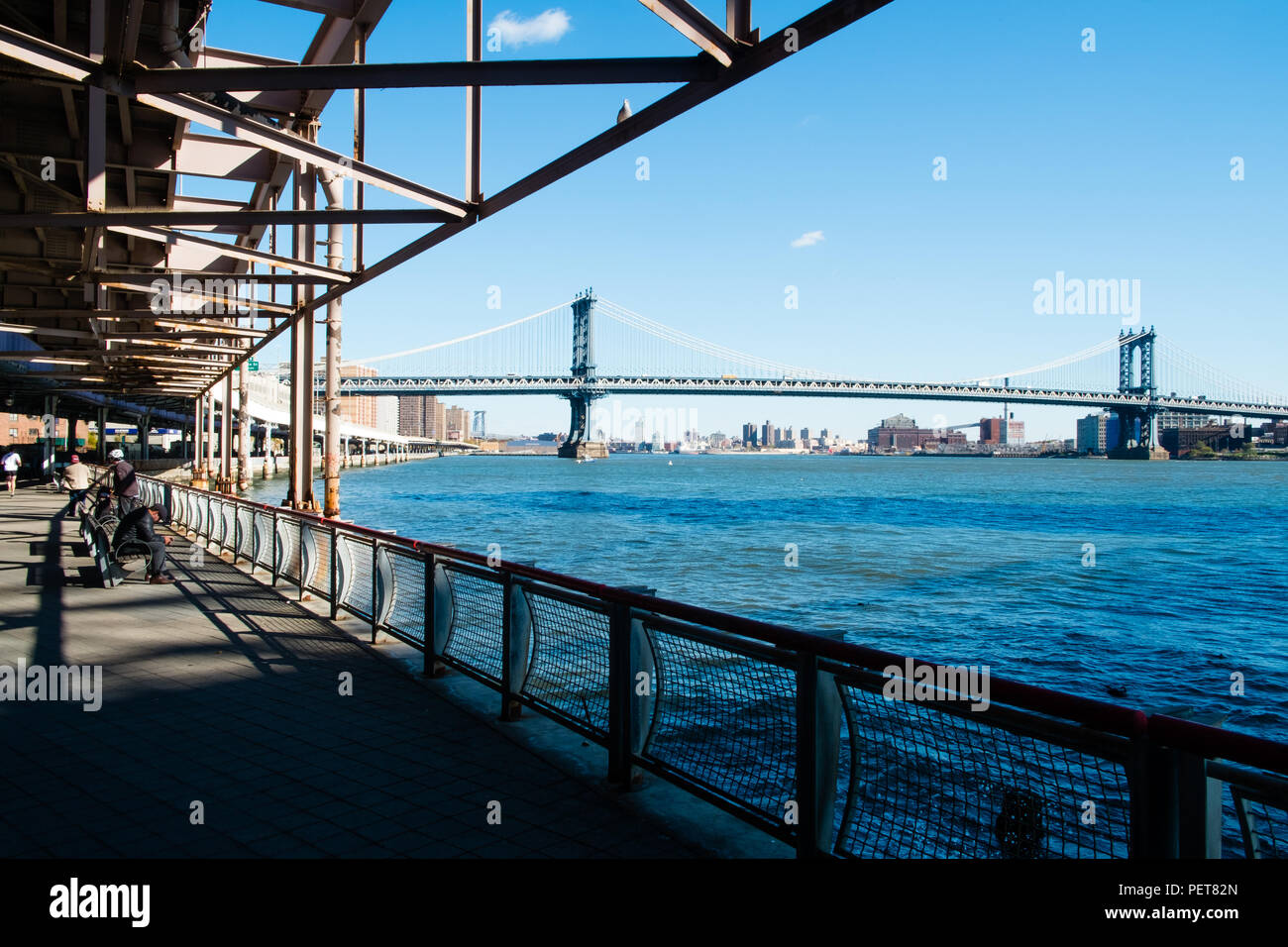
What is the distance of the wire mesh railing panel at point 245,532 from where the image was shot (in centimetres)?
1085

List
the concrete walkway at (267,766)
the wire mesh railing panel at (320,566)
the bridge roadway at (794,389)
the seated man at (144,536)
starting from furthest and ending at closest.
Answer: the bridge roadway at (794,389), the seated man at (144,536), the wire mesh railing panel at (320,566), the concrete walkway at (267,766)

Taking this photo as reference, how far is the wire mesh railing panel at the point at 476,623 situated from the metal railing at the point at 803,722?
0.01 m

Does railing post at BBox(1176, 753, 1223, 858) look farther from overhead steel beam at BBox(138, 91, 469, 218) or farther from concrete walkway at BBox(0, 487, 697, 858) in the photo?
overhead steel beam at BBox(138, 91, 469, 218)

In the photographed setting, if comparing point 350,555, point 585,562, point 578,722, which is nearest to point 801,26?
point 578,722

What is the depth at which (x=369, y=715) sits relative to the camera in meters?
4.93

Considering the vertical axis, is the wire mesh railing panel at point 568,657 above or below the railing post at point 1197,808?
below

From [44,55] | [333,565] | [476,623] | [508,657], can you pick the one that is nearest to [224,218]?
[44,55]

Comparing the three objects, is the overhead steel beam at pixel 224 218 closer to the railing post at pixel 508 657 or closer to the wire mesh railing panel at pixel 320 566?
the wire mesh railing panel at pixel 320 566

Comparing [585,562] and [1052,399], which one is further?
[1052,399]

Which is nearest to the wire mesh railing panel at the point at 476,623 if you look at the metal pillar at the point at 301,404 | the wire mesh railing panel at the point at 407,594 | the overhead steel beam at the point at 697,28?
the wire mesh railing panel at the point at 407,594

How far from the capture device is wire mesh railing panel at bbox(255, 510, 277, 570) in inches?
393
